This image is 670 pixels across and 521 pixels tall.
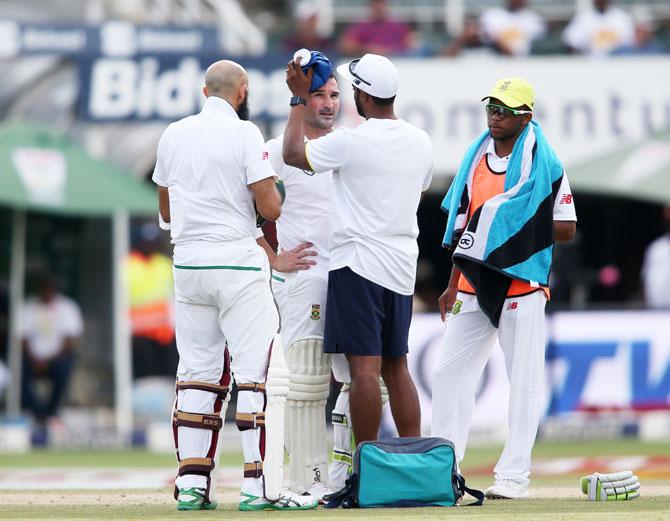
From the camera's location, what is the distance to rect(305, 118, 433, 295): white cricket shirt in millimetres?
9039

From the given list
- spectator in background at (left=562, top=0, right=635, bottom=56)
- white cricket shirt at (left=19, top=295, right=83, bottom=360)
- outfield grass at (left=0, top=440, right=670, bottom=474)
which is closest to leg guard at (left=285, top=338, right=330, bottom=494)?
outfield grass at (left=0, top=440, right=670, bottom=474)

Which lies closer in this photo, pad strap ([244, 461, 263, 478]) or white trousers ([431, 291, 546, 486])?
pad strap ([244, 461, 263, 478])

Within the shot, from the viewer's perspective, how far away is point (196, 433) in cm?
884

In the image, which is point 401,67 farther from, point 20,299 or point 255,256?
point 255,256

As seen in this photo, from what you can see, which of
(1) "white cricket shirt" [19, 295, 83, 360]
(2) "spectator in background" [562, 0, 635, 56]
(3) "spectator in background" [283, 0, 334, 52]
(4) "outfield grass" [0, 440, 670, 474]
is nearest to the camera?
(4) "outfield grass" [0, 440, 670, 474]

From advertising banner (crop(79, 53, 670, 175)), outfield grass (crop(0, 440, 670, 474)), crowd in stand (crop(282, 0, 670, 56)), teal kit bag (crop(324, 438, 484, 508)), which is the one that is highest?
crowd in stand (crop(282, 0, 670, 56))

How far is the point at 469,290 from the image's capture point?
9484mm

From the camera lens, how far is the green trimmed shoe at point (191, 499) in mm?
8727

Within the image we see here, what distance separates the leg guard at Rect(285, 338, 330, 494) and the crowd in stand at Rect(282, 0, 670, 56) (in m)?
11.2

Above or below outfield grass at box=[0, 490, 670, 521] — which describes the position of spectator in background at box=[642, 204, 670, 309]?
above

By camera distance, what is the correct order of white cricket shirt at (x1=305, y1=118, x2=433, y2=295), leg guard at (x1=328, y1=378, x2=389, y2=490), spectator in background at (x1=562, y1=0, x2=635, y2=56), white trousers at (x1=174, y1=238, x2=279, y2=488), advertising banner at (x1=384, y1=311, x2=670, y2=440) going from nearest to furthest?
white trousers at (x1=174, y1=238, x2=279, y2=488) → white cricket shirt at (x1=305, y1=118, x2=433, y2=295) → leg guard at (x1=328, y1=378, x2=389, y2=490) → advertising banner at (x1=384, y1=311, x2=670, y2=440) → spectator in background at (x1=562, y1=0, x2=635, y2=56)

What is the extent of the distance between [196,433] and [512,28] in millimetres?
12868

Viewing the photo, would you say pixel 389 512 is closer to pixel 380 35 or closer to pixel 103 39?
pixel 103 39

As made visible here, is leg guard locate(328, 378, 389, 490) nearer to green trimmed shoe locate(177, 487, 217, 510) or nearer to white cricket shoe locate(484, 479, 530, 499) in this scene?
white cricket shoe locate(484, 479, 530, 499)
